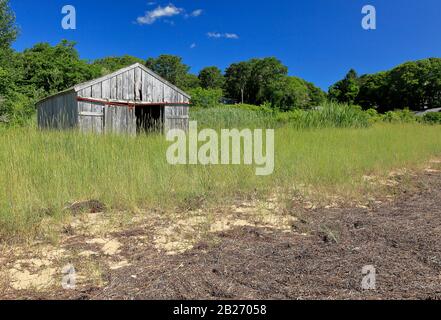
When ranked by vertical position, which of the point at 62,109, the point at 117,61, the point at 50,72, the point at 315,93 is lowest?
the point at 62,109

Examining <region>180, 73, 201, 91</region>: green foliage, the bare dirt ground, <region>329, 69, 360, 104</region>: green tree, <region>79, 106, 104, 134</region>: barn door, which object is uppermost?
<region>180, 73, 201, 91</region>: green foliage

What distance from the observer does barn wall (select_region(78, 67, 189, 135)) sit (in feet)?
36.8

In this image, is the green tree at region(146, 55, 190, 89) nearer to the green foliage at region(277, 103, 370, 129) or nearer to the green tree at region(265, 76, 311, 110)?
the green tree at region(265, 76, 311, 110)

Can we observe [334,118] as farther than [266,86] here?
No

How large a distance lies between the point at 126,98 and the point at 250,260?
10.9m

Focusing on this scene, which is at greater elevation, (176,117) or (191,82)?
(191,82)

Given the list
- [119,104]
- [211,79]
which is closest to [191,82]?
[211,79]

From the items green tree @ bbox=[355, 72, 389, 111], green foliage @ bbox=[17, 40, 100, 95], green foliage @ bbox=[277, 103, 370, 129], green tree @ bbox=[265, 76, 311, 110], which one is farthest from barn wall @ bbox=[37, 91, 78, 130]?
green tree @ bbox=[355, 72, 389, 111]

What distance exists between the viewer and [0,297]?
205 cm

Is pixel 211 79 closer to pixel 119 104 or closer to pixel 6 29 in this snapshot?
pixel 6 29

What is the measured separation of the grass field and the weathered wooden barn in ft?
13.8

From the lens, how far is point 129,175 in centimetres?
478

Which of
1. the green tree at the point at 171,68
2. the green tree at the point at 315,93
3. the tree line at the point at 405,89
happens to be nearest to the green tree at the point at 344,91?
the tree line at the point at 405,89

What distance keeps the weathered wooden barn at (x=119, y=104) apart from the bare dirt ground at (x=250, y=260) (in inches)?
288
